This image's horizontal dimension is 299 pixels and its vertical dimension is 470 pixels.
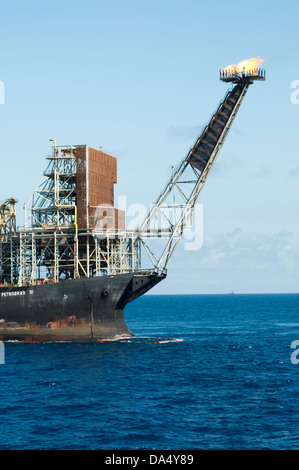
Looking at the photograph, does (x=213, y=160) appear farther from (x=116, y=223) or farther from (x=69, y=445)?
(x=69, y=445)

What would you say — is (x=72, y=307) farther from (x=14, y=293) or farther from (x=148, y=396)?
(x=148, y=396)

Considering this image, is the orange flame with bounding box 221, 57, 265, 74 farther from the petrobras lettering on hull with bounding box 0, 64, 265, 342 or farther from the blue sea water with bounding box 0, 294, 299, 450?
the blue sea water with bounding box 0, 294, 299, 450

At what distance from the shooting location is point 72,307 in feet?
235

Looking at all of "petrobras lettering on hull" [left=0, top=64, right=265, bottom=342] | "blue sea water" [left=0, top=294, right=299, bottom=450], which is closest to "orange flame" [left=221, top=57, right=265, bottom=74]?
"petrobras lettering on hull" [left=0, top=64, right=265, bottom=342]

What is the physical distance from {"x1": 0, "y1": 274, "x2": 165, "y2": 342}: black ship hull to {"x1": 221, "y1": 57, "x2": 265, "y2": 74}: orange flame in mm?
25246

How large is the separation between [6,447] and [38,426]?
4615mm

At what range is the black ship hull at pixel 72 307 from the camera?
71312 millimetres

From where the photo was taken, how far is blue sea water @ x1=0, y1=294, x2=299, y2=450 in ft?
123

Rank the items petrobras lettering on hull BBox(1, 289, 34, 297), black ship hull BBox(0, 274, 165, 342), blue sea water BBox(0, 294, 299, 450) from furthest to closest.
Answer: petrobras lettering on hull BBox(1, 289, 34, 297) < black ship hull BBox(0, 274, 165, 342) < blue sea water BBox(0, 294, 299, 450)

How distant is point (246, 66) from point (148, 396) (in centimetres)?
4189

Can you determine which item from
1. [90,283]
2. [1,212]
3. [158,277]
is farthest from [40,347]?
[1,212]

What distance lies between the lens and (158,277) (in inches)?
2908
